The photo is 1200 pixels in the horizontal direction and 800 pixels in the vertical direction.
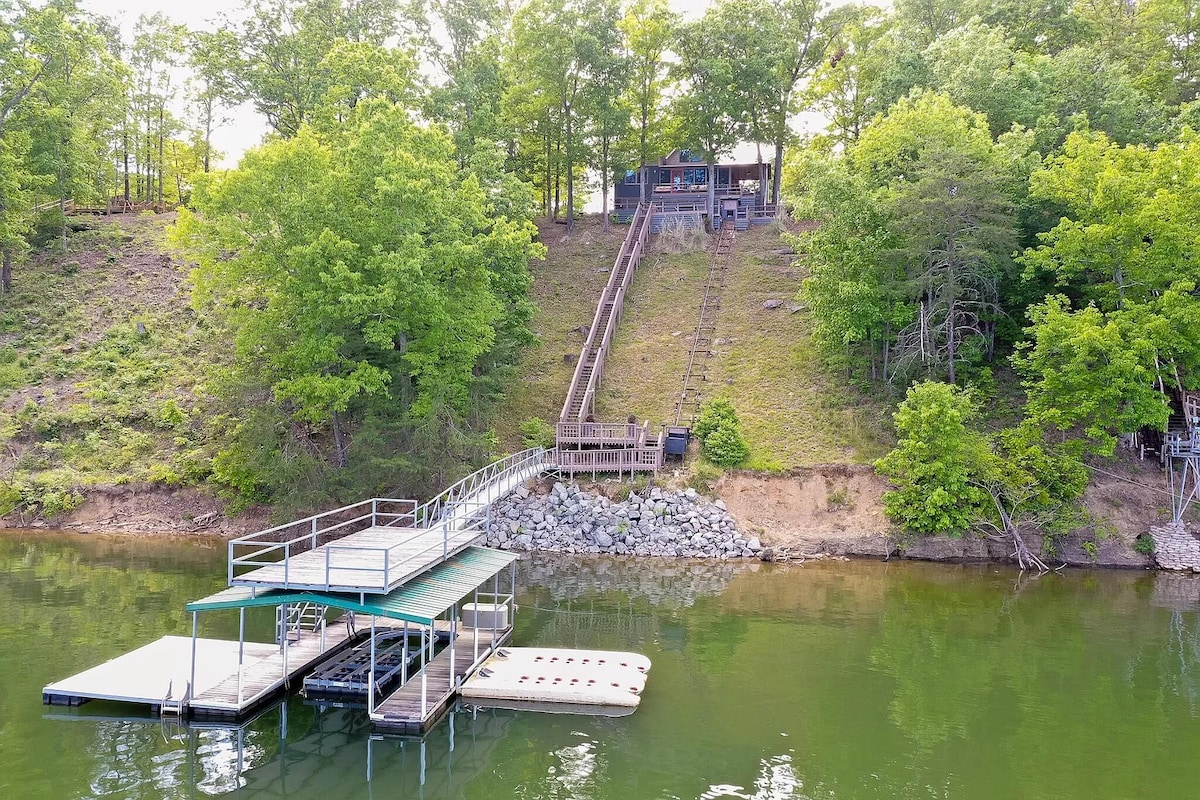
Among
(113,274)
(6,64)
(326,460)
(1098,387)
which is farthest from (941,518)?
(6,64)

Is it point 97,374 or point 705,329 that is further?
point 705,329

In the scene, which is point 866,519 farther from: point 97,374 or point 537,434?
point 97,374

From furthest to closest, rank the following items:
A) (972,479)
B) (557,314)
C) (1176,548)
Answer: (557,314) < (972,479) < (1176,548)

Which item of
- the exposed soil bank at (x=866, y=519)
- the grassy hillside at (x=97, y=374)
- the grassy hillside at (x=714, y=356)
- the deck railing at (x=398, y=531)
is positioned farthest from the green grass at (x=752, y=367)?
the grassy hillside at (x=97, y=374)

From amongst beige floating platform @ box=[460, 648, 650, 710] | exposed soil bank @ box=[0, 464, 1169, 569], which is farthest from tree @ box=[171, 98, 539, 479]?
beige floating platform @ box=[460, 648, 650, 710]

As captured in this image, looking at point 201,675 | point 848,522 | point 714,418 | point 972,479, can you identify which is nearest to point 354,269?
point 714,418

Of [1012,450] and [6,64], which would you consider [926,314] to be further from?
[6,64]

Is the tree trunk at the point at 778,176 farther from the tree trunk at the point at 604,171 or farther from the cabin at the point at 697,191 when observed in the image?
the tree trunk at the point at 604,171

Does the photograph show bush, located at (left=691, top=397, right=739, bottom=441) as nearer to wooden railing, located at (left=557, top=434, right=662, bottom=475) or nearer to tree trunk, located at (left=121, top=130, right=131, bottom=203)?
wooden railing, located at (left=557, top=434, right=662, bottom=475)
